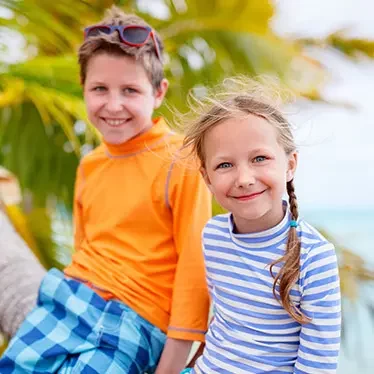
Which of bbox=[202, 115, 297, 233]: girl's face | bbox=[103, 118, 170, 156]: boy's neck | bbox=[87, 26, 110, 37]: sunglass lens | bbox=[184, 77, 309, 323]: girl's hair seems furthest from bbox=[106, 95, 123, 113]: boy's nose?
bbox=[202, 115, 297, 233]: girl's face

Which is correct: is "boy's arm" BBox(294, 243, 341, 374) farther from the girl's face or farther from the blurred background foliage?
the blurred background foliage

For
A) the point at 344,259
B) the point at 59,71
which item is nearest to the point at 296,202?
the point at 59,71

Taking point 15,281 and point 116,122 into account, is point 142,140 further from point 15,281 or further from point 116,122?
point 15,281

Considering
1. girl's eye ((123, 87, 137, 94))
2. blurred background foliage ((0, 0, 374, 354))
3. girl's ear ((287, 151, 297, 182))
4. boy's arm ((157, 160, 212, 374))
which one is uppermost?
blurred background foliage ((0, 0, 374, 354))

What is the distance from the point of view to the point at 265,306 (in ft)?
5.41

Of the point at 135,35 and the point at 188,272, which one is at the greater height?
the point at 135,35

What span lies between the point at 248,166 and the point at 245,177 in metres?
0.03

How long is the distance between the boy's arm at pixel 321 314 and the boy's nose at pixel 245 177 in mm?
229

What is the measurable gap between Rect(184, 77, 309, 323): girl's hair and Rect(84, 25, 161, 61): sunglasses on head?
39 cm

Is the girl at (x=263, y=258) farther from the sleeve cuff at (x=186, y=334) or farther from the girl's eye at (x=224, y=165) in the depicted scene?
the sleeve cuff at (x=186, y=334)

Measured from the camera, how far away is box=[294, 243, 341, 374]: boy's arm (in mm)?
1534

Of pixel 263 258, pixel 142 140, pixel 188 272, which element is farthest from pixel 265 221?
pixel 142 140

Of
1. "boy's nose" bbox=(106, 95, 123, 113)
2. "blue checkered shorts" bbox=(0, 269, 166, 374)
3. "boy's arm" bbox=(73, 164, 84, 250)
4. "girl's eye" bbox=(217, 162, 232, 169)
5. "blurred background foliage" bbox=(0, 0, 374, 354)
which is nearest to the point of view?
"girl's eye" bbox=(217, 162, 232, 169)

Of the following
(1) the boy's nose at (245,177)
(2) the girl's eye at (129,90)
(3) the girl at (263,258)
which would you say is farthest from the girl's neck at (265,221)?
(2) the girl's eye at (129,90)
